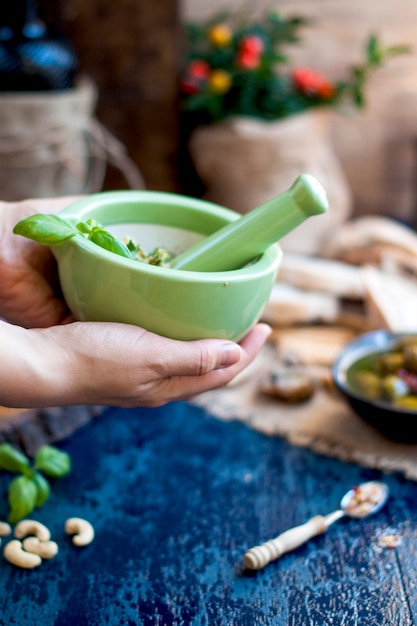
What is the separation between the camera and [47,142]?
71.0 inches

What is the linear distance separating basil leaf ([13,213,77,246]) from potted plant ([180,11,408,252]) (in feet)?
4.00

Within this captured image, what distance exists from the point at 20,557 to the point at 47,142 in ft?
3.84

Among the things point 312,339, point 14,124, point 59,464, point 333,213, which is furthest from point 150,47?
point 59,464

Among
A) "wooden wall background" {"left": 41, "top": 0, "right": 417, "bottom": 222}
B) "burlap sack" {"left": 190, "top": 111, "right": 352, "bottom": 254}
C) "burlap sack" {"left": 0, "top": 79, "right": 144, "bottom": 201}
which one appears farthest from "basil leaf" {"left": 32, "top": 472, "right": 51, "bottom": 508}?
"wooden wall background" {"left": 41, "top": 0, "right": 417, "bottom": 222}

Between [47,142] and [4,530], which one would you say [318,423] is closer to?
[4,530]

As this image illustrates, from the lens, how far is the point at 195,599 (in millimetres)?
893

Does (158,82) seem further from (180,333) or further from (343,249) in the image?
(180,333)

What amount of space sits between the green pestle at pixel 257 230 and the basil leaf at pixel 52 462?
0.36 m

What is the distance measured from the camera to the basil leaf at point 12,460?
106 cm

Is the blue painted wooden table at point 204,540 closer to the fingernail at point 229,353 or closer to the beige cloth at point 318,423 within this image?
the beige cloth at point 318,423

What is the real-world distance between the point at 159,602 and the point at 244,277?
423mm

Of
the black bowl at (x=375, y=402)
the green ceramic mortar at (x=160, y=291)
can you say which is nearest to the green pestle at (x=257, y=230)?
the green ceramic mortar at (x=160, y=291)

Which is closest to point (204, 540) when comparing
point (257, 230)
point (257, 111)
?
point (257, 230)

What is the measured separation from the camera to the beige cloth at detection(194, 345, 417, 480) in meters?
1.19
